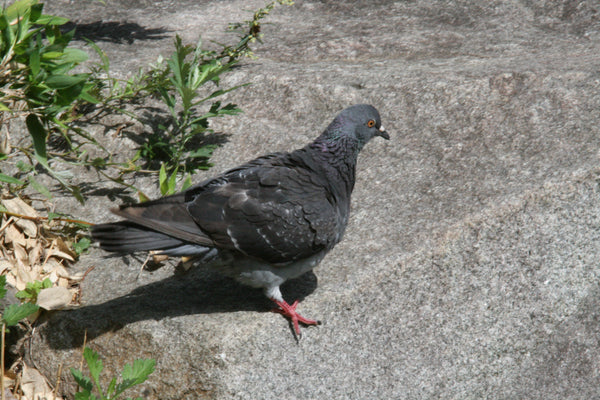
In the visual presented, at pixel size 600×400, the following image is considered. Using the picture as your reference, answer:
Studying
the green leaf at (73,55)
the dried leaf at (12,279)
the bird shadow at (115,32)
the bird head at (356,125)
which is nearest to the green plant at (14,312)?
the dried leaf at (12,279)

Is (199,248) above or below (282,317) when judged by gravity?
above

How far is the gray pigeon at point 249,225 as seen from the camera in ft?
11.6

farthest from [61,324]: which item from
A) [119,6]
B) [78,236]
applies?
[119,6]

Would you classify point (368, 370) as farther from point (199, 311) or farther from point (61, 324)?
point (61, 324)

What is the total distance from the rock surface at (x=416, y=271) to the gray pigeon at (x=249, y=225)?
270 millimetres

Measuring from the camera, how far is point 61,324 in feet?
12.5

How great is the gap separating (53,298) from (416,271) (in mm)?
2139

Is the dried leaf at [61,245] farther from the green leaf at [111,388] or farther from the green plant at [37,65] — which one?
the green leaf at [111,388]

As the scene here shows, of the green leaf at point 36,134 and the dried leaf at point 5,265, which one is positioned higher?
the green leaf at point 36,134

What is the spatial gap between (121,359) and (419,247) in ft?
6.08

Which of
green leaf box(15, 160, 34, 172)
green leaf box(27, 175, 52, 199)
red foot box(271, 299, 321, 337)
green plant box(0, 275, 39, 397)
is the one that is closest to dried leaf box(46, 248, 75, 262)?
green leaf box(27, 175, 52, 199)

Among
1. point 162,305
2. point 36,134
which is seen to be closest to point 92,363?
point 162,305

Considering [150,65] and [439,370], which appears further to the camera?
[150,65]

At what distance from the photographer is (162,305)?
383 centimetres
